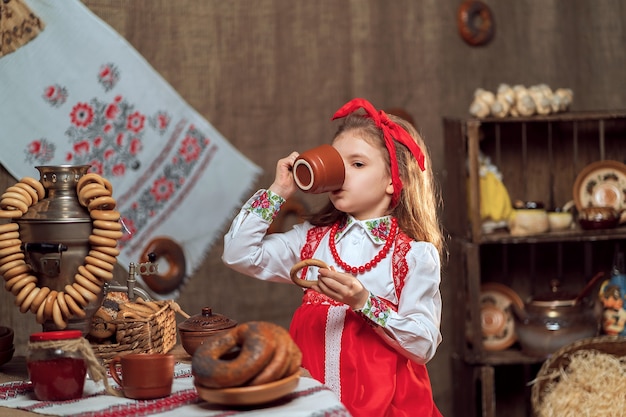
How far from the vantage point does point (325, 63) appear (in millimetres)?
3881

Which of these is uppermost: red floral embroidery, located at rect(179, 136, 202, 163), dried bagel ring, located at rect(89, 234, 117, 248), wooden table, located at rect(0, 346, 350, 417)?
red floral embroidery, located at rect(179, 136, 202, 163)

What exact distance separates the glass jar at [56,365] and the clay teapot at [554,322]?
2572 millimetres

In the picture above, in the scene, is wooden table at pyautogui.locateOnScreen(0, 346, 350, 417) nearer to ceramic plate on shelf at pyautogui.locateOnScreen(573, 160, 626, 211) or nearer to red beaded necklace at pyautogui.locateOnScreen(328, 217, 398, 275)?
red beaded necklace at pyautogui.locateOnScreen(328, 217, 398, 275)

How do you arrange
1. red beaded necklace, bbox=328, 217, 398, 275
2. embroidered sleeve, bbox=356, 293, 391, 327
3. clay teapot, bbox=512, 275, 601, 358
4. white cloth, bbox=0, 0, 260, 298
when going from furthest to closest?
1. clay teapot, bbox=512, 275, 601, 358
2. white cloth, bbox=0, 0, 260, 298
3. red beaded necklace, bbox=328, 217, 398, 275
4. embroidered sleeve, bbox=356, 293, 391, 327

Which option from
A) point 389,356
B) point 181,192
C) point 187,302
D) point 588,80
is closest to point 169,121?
point 181,192

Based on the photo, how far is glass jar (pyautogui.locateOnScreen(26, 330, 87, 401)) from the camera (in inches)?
61.1

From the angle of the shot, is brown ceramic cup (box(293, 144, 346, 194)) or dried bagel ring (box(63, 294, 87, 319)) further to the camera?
brown ceramic cup (box(293, 144, 346, 194))

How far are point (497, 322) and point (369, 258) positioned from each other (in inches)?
73.4

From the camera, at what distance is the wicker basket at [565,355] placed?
3424 mm

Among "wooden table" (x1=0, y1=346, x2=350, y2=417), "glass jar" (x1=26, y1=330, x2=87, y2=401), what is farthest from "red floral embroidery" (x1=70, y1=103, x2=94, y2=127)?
"glass jar" (x1=26, y1=330, x2=87, y2=401)

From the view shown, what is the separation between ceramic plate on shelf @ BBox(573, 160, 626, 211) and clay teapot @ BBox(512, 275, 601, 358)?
0.45m

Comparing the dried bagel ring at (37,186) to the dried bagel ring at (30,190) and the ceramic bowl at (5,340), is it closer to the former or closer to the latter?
the dried bagel ring at (30,190)

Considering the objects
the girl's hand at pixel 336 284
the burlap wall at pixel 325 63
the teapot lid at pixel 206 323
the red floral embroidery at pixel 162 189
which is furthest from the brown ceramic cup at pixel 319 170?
the burlap wall at pixel 325 63

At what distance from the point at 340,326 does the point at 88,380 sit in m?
0.70
